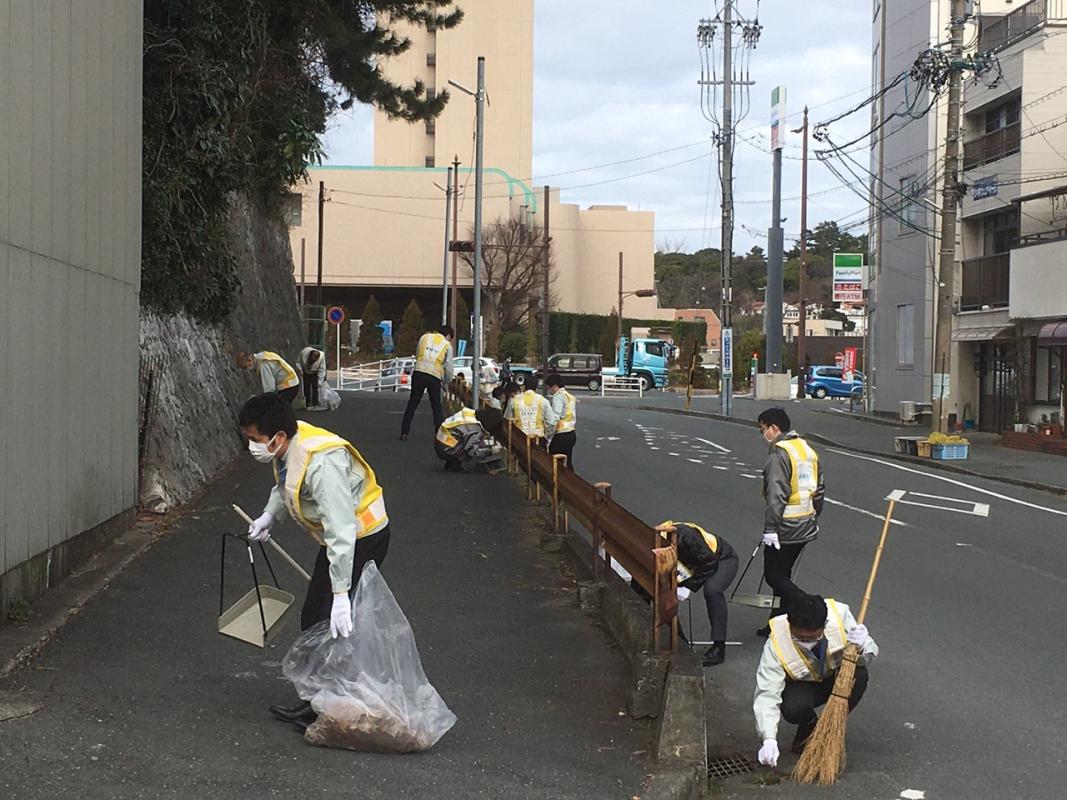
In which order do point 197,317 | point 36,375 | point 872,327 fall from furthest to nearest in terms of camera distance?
point 872,327, point 197,317, point 36,375

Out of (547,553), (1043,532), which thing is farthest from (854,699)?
(1043,532)

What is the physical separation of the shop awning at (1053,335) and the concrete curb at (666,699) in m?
20.9

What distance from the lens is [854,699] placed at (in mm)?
5930

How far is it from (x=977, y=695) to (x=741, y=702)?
1.40 m

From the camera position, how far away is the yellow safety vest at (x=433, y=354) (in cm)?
1717

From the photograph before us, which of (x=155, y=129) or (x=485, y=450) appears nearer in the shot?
(x=155, y=129)

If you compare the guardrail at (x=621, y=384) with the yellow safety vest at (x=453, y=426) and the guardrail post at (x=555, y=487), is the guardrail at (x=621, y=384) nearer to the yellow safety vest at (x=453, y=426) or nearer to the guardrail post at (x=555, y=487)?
the yellow safety vest at (x=453, y=426)

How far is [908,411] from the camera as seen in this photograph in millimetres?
33781

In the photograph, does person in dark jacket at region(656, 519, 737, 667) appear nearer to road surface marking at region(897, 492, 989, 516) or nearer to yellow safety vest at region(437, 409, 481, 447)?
yellow safety vest at region(437, 409, 481, 447)

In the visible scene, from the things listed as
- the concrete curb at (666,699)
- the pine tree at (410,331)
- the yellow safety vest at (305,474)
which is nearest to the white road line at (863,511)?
the concrete curb at (666,699)

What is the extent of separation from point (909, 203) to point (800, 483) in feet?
Result: 95.5

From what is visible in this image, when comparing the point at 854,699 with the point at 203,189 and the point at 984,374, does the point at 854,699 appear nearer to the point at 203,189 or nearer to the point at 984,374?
the point at 203,189

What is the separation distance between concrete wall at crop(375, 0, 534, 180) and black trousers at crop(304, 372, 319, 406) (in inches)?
1838

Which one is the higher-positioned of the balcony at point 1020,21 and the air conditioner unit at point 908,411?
the balcony at point 1020,21
